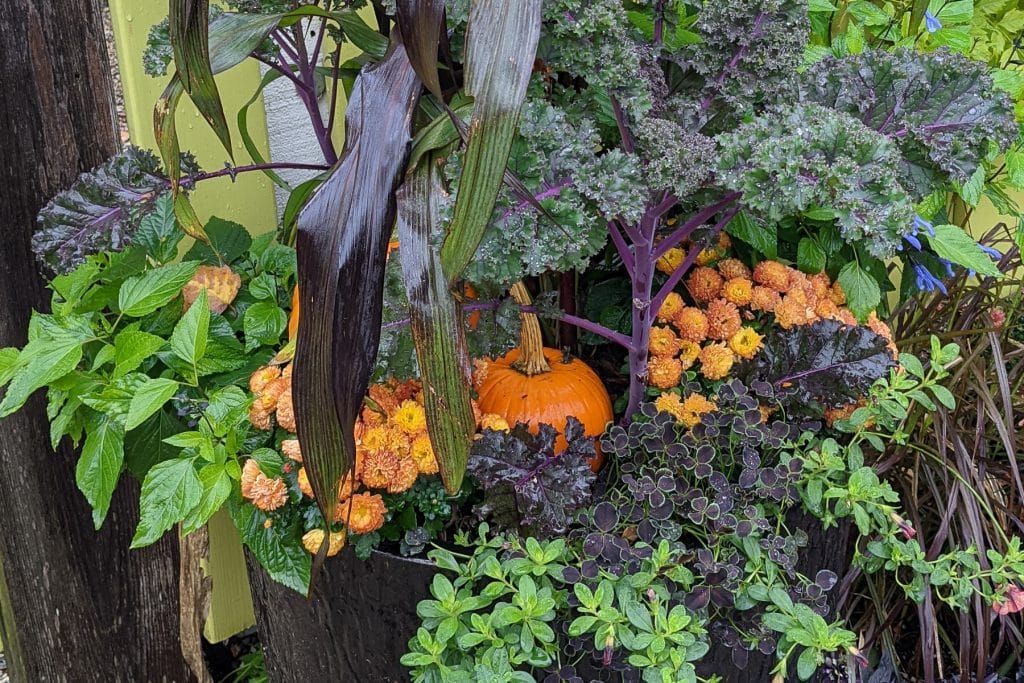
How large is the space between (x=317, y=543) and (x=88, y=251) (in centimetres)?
42

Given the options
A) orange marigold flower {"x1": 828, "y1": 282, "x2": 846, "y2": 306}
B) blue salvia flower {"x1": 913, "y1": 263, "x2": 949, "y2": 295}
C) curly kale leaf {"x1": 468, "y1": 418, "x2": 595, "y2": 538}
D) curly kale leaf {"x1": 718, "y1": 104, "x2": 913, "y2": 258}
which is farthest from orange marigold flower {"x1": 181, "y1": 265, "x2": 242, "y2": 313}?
blue salvia flower {"x1": 913, "y1": 263, "x2": 949, "y2": 295}

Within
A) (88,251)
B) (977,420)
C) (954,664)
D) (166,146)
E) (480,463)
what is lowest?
(954,664)

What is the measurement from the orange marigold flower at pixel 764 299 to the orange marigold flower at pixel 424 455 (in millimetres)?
427

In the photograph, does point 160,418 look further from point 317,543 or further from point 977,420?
point 977,420

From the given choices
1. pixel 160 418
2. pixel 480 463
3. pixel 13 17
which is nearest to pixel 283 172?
pixel 13 17

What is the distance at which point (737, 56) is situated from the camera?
0.74 metres

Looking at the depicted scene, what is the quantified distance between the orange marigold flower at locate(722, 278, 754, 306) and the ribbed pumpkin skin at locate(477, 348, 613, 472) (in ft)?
0.62

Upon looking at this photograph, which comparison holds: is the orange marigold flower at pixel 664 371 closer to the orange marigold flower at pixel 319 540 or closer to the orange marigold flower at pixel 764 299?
the orange marigold flower at pixel 764 299

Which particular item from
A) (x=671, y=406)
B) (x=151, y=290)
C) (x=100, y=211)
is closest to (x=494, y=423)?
(x=671, y=406)

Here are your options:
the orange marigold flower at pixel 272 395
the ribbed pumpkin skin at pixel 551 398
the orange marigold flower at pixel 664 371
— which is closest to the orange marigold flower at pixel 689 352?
the orange marigold flower at pixel 664 371

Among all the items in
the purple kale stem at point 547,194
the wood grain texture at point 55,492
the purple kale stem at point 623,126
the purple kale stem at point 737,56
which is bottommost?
the wood grain texture at point 55,492

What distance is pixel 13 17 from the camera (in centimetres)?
94

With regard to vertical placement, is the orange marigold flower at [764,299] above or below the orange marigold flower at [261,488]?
above

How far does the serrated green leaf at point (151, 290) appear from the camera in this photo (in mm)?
829
